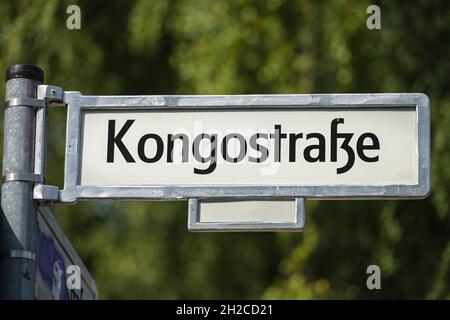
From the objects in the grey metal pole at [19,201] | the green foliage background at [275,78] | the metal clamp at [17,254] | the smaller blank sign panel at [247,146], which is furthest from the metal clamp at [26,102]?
the green foliage background at [275,78]

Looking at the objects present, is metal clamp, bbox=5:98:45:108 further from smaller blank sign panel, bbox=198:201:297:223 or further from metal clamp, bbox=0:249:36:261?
smaller blank sign panel, bbox=198:201:297:223

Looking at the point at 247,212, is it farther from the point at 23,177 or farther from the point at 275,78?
the point at 275,78

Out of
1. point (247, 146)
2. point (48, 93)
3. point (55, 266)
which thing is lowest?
point (55, 266)

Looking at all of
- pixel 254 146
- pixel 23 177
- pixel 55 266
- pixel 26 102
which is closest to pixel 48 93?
pixel 26 102

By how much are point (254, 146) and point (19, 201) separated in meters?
0.60

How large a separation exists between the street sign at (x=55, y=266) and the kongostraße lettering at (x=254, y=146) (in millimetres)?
404

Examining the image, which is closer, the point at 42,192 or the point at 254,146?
the point at 42,192

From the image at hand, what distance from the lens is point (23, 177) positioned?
106 inches

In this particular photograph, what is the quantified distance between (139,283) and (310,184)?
737cm

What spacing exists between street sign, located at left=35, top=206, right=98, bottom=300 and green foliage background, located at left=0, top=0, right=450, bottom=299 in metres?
4.24

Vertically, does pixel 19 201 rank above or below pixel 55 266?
above

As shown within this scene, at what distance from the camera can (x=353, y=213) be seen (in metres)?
8.93

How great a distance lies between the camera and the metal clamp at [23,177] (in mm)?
2691
